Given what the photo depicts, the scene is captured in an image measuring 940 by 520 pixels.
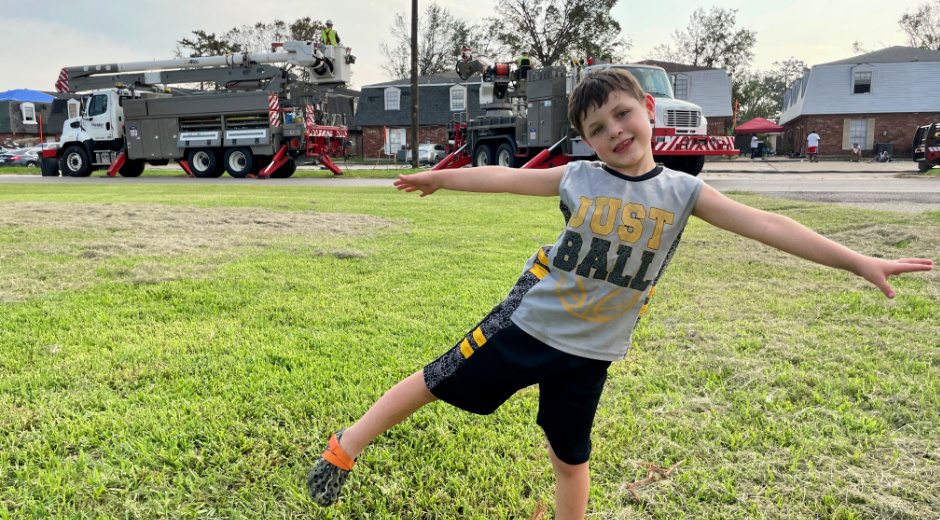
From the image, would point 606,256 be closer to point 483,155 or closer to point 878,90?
point 483,155

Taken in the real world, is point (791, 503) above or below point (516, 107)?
below

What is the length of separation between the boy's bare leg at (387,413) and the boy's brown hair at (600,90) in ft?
3.03

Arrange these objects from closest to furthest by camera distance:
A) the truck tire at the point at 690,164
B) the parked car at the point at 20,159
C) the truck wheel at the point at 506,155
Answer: the truck tire at the point at 690,164
the truck wheel at the point at 506,155
the parked car at the point at 20,159

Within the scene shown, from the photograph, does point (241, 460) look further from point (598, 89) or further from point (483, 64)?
point (483, 64)

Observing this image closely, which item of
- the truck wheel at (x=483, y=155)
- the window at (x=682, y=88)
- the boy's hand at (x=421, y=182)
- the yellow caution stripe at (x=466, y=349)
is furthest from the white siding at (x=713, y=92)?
the yellow caution stripe at (x=466, y=349)

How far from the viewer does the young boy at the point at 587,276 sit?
165 centimetres

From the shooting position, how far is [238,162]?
2002cm

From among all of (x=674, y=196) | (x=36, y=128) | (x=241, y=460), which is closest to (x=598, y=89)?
(x=674, y=196)

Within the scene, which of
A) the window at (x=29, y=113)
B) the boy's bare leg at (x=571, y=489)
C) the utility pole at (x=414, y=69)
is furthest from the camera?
the window at (x=29, y=113)

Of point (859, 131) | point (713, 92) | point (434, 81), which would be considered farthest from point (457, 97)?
point (859, 131)

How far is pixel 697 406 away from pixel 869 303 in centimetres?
222

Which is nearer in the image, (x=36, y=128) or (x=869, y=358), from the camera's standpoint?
(x=869, y=358)

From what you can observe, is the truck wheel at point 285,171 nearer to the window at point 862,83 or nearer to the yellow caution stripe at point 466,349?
the yellow caution stripe at point 466,349

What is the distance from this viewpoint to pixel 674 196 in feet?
5.41
